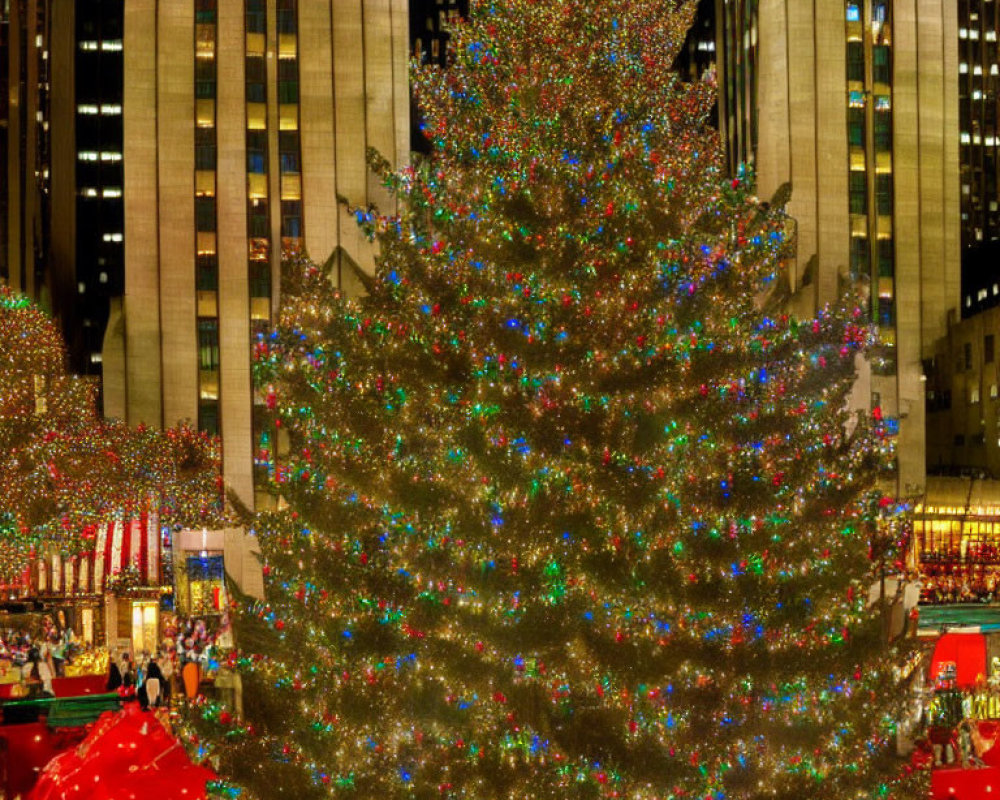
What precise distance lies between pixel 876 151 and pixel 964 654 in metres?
50.5

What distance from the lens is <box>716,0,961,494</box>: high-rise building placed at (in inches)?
2571

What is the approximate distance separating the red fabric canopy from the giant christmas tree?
1283cm

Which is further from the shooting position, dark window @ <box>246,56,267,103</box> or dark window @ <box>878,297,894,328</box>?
dark window @ <box>878,297,894,328</box>

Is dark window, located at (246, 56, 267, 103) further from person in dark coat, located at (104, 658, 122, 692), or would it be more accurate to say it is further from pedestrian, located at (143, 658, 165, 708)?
pedestrian, located at (143, 658, 165, 708)

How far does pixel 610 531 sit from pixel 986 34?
141 meters

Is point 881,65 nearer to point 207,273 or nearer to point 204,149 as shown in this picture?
point 204,149

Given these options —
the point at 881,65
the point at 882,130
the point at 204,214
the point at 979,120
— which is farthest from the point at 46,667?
the point at 979,120

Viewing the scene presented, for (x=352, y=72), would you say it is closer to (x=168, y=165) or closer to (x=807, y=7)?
(x=168, y=165)

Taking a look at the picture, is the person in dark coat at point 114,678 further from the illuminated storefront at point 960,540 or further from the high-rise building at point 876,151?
the high-rise building at point 876,151

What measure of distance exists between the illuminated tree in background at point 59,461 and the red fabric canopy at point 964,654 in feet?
56.2

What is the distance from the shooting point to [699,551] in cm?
829

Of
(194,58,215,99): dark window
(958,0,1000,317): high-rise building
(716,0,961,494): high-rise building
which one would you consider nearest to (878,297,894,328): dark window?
(716,0,961,494): high-rise building

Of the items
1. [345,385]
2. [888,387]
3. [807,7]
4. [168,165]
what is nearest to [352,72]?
[168,165]

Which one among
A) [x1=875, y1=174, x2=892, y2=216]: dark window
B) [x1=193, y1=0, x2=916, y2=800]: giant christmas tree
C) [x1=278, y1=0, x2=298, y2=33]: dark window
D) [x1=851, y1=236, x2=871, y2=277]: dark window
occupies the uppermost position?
[x1=278, y1=0, x2=298, y2=33]: dark window
